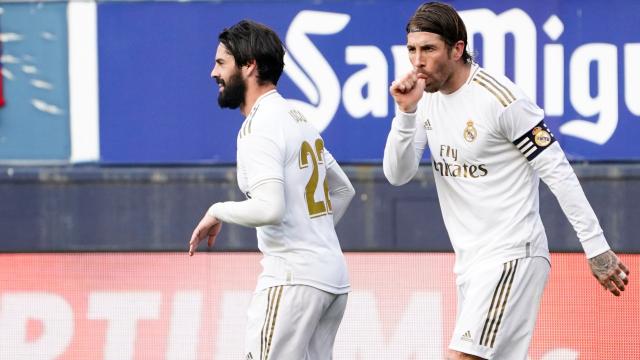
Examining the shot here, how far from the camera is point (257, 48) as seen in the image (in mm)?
4684

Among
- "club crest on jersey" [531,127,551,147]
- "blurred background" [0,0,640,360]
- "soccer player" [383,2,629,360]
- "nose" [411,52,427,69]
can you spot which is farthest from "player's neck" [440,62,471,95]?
"blurred background" [0,0,640,360]

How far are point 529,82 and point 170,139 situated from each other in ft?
8.29

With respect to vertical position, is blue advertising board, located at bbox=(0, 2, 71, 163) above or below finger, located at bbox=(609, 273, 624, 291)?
above

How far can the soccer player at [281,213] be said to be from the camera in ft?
14.8

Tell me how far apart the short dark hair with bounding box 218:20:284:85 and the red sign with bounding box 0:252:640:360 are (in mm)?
2718

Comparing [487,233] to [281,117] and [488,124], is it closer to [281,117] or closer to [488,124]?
[488,124]

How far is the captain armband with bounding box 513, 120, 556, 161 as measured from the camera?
4574 mm

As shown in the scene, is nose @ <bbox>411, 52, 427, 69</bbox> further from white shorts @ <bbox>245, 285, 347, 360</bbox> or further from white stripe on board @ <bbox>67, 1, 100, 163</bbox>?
white stripe on board @ <bbox>67, 1, 100, 163</bbox>

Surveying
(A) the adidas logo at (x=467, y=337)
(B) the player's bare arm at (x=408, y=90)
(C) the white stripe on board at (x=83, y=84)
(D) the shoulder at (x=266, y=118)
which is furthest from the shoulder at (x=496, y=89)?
(C) the white stripe on board at (x=83, y=84)

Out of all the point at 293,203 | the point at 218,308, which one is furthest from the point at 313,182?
the point at 218,308

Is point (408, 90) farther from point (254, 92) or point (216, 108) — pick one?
point (216, 108)

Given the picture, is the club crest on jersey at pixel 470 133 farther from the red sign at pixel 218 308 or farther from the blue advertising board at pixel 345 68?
the blue advertising board at pixel 345 68

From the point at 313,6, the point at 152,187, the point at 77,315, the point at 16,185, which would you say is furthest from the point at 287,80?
the point at 77,315

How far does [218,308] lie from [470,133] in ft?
10.0
